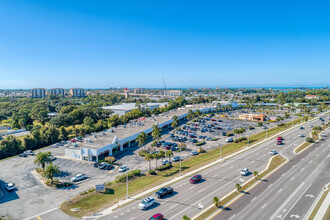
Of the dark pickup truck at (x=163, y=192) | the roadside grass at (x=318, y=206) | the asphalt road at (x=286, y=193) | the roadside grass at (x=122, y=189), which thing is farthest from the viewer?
the dark pickup truck at (x=163, y=192)

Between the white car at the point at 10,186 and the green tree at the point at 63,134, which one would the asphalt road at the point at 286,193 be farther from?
the green tree at the point at 63,134

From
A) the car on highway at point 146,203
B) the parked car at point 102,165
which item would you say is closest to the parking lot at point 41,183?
the parked car at point 102,165

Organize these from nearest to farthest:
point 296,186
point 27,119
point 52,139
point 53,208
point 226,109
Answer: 1. point 53,208
2. point 296,186
3. point 52,139
4. point 27,119
5. point 226,109

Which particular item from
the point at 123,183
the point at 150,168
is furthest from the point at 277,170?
the point at 123,183

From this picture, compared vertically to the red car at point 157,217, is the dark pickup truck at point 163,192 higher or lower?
lower

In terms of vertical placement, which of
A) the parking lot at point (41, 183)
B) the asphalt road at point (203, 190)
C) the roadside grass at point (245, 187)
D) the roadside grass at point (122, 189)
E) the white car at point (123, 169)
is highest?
the roadside grass at point (245, 187)

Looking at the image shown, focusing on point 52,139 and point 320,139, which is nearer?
point 320,139

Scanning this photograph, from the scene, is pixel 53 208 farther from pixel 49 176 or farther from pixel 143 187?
pixel 143 187
